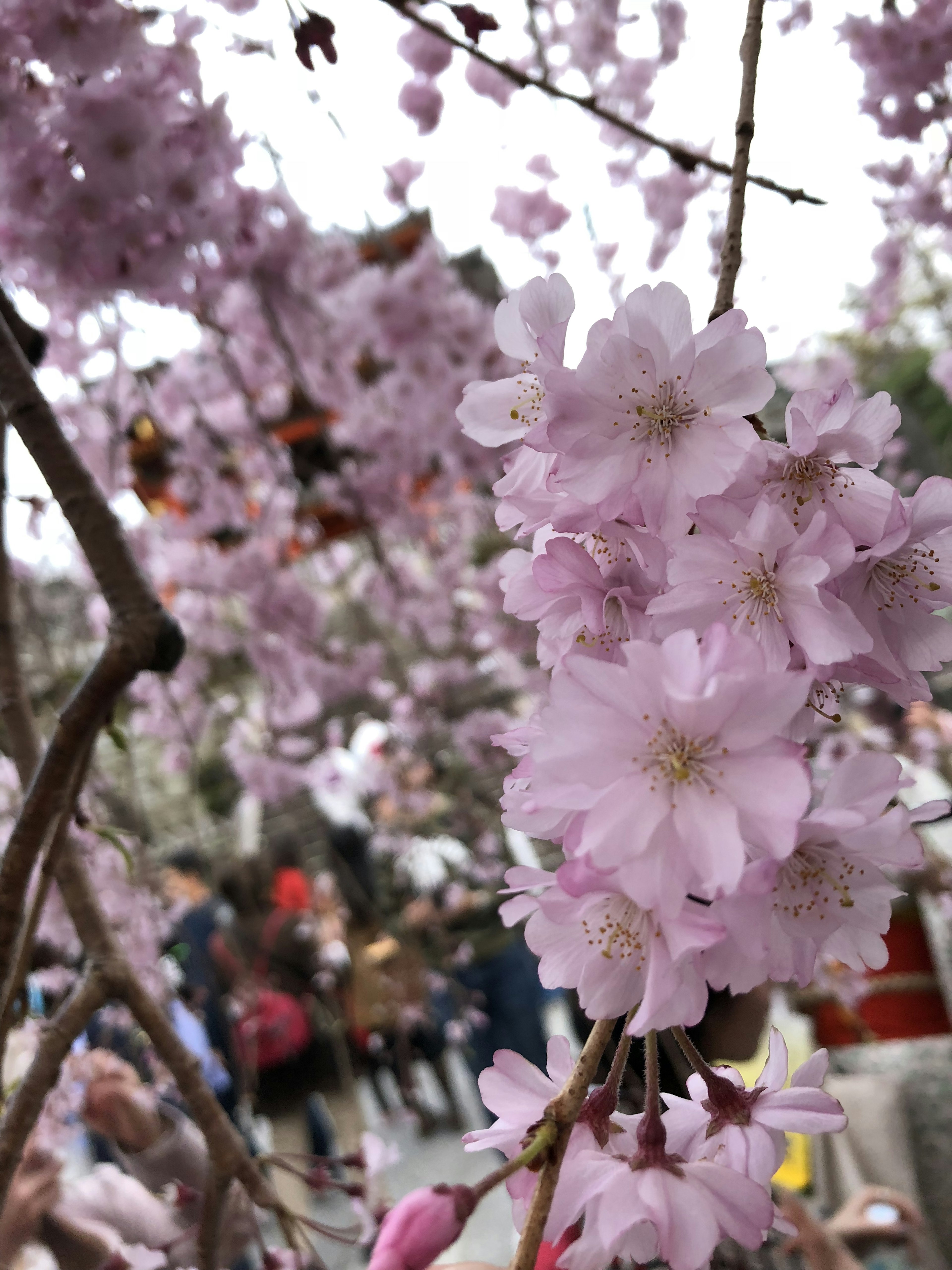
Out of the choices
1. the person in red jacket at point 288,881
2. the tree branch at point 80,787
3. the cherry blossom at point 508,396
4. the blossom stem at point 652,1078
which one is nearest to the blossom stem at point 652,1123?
the blossom stem at point 652,1078

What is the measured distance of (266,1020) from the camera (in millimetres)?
3029

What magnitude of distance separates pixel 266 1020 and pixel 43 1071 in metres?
2.44

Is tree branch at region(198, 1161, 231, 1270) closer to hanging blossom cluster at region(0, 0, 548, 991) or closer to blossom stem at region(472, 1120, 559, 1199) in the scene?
blossom stem at region(472, 1120, 559, 1199)

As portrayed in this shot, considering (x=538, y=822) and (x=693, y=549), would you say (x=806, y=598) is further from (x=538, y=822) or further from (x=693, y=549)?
(x=538, y=822)

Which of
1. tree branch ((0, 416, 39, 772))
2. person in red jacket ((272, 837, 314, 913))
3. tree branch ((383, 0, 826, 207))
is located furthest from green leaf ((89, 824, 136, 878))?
person in red jacket ((272, 837, 314, 913))

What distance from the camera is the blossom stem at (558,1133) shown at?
355 millimetres

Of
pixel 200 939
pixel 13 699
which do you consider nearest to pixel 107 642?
pixel 13 699

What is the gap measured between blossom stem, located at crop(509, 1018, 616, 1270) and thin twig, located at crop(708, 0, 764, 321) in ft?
1.21

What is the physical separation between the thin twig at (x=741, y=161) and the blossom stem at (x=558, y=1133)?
37 cm

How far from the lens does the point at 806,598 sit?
0.41 metres

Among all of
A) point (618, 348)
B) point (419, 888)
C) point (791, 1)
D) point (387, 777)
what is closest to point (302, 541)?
point (387, 777)

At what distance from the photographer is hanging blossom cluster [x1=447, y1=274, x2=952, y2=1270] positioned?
370mm

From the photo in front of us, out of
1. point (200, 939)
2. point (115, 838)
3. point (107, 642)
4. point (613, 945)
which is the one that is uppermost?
point (200, 939)

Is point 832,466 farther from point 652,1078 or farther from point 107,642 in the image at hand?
point 107,642
